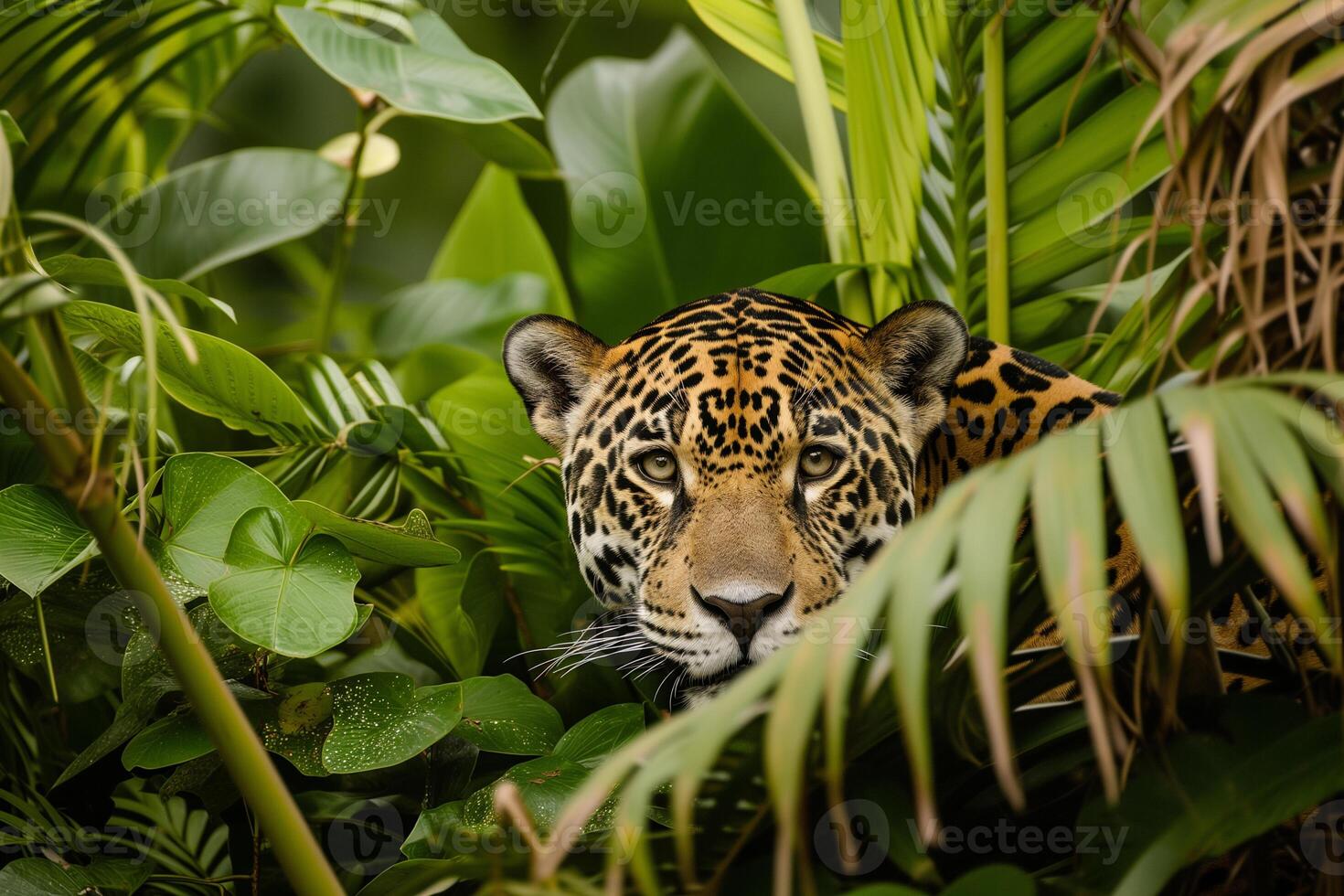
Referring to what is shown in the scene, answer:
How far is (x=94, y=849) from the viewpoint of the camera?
1.48 m

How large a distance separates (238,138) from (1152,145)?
3.43 metres

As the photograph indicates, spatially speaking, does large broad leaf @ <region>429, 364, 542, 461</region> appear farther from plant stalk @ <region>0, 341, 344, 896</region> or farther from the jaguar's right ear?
plant stalk @ <region>0, 341, 344, 896</region>

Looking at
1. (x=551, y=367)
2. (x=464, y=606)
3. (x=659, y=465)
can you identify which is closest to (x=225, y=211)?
(x=551, y=367)

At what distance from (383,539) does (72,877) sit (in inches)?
22.0

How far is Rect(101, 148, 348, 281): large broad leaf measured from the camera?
2.12 metres

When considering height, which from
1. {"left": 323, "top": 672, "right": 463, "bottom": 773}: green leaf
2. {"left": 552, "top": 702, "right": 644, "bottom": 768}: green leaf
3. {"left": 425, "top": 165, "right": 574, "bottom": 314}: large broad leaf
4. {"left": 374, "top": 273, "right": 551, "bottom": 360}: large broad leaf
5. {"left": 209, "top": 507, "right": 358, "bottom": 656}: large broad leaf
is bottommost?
{"left": 552, "top": 702, "right": 644, "bottom": 768}: green leaf

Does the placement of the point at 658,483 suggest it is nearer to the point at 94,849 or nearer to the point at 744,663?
the point at 744,663

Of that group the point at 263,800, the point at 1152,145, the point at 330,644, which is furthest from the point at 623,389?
the point at 1152,145

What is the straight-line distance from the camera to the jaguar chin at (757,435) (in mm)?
1499

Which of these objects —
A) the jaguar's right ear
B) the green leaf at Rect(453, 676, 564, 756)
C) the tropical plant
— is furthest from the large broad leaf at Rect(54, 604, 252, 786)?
the jaguar's right ear

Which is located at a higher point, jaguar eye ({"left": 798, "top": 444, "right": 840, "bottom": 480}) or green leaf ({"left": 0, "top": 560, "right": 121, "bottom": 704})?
jaguar eye ({"left": 798, "top": 444, "right": 840, "bottom": 480})

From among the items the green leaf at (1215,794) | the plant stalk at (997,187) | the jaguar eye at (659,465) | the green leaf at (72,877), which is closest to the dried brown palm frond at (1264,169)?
the green leaf at (1215,794)

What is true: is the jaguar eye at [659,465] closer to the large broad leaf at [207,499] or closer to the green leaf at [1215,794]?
the large broad leaf at [207,499]

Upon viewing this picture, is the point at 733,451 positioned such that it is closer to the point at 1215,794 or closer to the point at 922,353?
the point at 922,353
